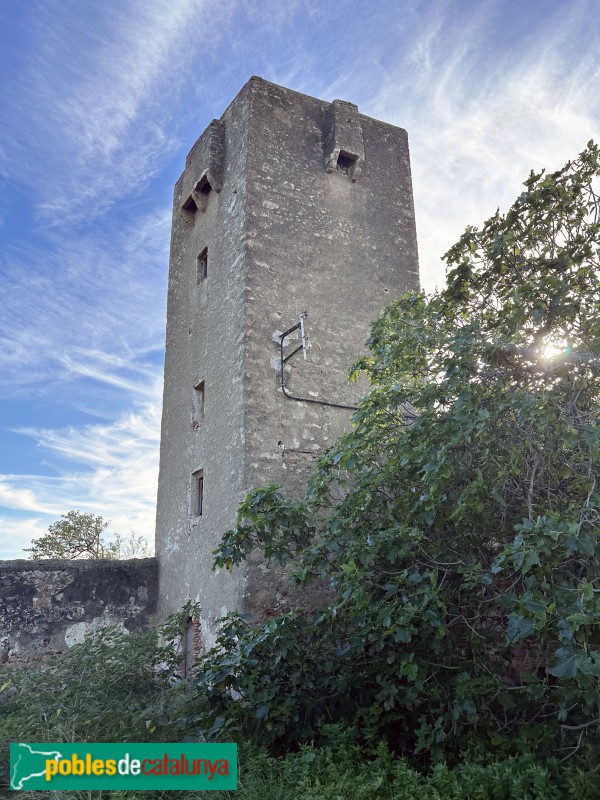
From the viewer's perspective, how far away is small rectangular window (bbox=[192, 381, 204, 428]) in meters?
9.65

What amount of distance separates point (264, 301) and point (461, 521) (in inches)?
178

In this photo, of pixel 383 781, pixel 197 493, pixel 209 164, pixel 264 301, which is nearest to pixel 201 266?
pixel 209 164

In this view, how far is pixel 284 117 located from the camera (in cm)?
1014

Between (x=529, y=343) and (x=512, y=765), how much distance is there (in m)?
3.14

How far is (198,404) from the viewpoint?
979 cm

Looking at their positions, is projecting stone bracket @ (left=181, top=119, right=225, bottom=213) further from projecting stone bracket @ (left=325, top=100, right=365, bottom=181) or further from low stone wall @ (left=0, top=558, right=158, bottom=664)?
low stone wall @ (left=0, top=558, right=158, bottom=664)

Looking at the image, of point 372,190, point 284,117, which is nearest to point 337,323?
point 372,190

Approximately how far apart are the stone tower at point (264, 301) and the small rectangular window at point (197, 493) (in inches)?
0.9

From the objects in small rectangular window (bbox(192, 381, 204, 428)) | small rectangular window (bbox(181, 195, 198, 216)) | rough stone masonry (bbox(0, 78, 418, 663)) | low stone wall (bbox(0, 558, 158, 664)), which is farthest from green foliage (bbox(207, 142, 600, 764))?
small rectangular window (bbox(181, 195, 198, 216))

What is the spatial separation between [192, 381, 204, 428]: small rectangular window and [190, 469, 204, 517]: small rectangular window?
0.75 m

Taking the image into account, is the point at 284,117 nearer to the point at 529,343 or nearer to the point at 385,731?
the point at 529,343

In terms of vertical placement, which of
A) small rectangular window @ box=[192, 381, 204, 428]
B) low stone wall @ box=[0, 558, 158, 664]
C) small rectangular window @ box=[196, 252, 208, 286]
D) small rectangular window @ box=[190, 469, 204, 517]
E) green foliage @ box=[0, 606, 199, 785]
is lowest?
green foliage @ box=[0, 606, 199, 785]

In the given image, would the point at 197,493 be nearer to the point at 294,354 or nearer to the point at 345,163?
the point at 294,354

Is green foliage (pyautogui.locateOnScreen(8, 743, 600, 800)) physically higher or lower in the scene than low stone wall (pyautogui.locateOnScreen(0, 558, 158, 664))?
lower
